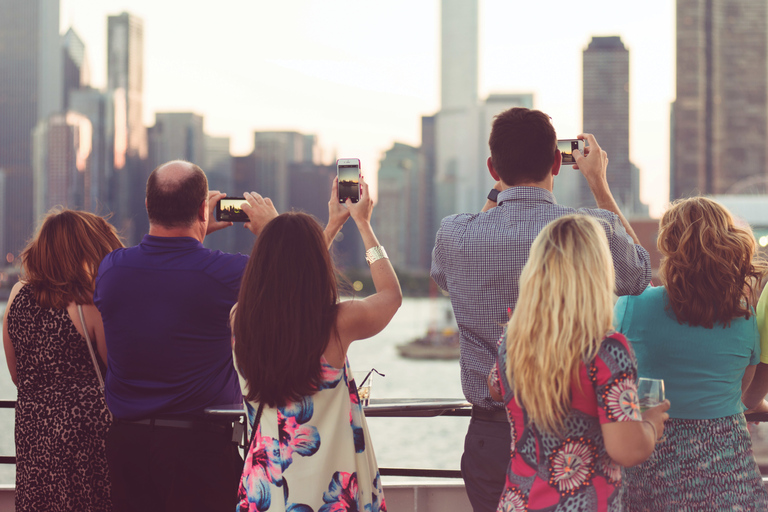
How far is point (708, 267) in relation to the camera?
6.97ft

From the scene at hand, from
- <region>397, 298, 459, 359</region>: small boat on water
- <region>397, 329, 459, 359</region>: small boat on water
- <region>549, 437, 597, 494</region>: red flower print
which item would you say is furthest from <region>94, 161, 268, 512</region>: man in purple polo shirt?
<region>397, 329, 459, 359</region>: small boat on water

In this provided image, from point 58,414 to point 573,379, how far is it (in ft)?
6.22

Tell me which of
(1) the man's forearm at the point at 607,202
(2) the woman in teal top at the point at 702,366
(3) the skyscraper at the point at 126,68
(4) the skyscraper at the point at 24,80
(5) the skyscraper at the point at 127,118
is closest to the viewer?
(2) the woman in teal top at the point at 702,366

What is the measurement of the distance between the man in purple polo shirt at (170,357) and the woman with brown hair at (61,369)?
0.23m

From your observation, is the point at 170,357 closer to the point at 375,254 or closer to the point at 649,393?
the point at 375,254

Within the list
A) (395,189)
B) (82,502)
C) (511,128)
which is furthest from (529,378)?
(395,189)

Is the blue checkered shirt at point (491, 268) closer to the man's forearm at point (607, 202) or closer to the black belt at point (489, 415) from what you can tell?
the black belt at point (489, 415)

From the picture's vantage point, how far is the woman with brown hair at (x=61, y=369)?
2660mm

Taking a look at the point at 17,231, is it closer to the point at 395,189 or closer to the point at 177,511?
the point at 395,189

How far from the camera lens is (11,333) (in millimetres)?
2689

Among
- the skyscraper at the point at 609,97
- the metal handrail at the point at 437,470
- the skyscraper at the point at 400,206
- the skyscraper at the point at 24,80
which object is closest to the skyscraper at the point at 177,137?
the skyscraper at the point at 24,80

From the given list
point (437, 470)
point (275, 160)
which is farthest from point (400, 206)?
point (437, 470)

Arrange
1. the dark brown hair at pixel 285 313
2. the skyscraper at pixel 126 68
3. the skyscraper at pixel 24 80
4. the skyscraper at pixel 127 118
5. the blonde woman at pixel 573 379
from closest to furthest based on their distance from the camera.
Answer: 1. the blonde woman at pixel 573 379
2. the dark brown hair at pixel 285 313
3. the skyscraper at pixel 127 118
4. the skyscraper at pixel 24 80
5. the skyscraper at pixel 126 68

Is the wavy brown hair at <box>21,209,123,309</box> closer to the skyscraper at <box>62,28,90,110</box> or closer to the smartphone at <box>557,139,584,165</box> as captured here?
the smartphone at <box>557,139,584,165</box>
